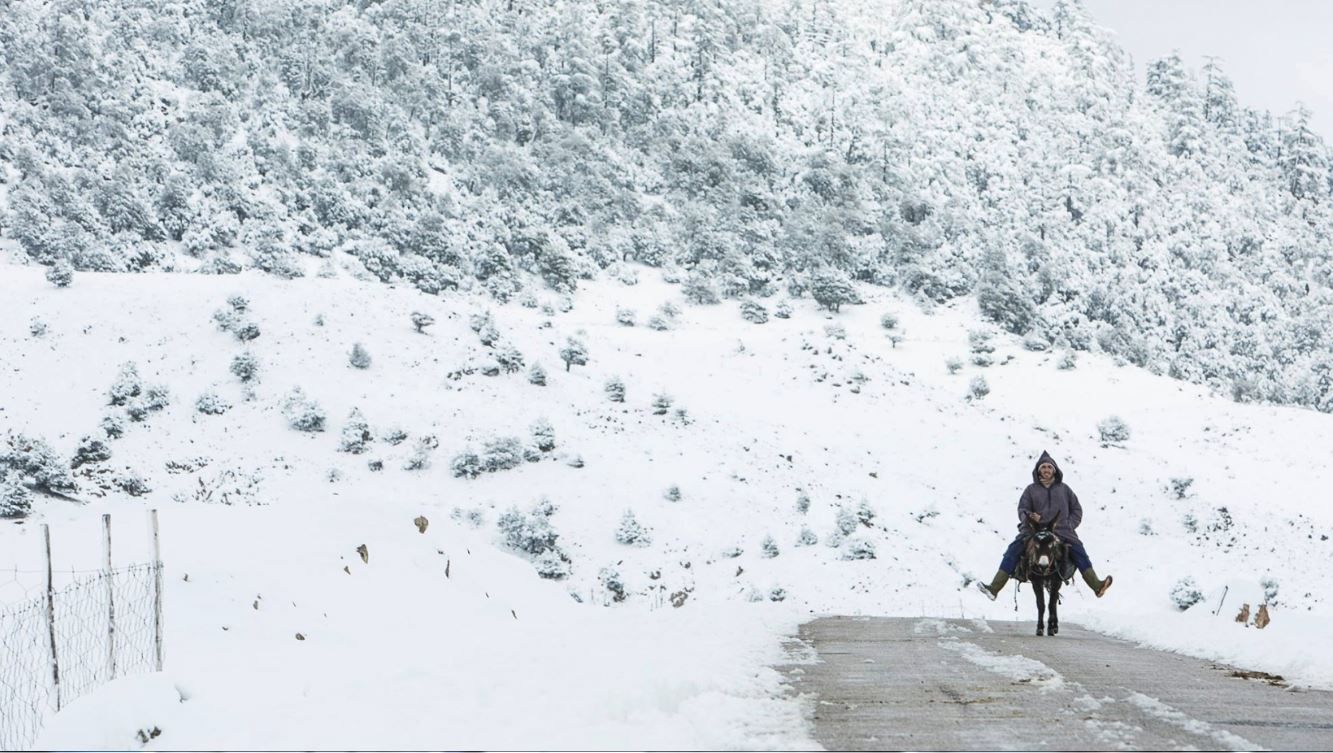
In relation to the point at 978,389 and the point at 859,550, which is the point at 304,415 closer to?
the point at 859,550

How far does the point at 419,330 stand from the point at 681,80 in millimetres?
61494

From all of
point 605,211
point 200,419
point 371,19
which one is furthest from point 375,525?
point 371,19

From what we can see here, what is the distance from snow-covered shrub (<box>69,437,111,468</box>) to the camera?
37.2m

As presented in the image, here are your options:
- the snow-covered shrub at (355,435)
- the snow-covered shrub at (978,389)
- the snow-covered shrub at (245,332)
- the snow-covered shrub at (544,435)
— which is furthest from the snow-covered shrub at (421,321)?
the snow-covered shrub at (978,389)

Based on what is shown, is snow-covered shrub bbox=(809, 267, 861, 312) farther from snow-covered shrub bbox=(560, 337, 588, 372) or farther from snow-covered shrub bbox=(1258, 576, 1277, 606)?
snow-covered shrub bbox=(1258, 576, 1277, 606)

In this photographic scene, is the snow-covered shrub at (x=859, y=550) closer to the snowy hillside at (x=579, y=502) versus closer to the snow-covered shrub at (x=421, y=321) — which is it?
the snowy hillside at (x=579, y=502)

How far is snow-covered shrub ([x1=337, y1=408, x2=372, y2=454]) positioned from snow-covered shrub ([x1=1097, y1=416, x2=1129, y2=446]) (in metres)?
35.4

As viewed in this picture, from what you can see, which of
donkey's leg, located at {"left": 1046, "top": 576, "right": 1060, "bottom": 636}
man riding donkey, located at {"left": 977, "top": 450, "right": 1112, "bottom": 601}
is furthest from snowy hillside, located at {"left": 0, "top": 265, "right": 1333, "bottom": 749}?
man riding donkey, located at {"left": 977, "top": 450, "right": 1112, "bottom": 601}

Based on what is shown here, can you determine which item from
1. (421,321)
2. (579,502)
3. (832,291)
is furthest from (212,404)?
(832,291)

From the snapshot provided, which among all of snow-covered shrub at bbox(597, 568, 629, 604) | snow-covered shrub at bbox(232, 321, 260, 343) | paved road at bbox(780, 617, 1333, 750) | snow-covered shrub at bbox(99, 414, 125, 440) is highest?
snow-covered shrub at bbox(232, 321, 260, 343)

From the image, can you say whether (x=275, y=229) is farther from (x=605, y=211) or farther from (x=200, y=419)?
(x=200, y=419)

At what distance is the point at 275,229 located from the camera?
73.6 metres

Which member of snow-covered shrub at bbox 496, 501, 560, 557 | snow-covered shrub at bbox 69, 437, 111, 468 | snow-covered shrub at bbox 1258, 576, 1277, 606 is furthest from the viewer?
snow-covered shrub at bbox 69, 437, 111, 468

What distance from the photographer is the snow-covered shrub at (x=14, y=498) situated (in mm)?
29703
